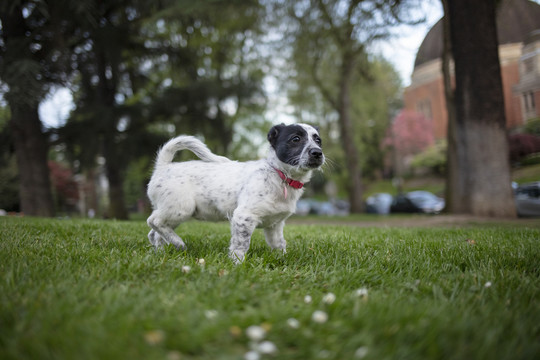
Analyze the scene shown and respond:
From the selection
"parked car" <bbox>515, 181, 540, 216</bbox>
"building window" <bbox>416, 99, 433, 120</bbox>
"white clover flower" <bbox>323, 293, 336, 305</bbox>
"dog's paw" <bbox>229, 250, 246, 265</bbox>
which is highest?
"building window" <bbox>416, 99, 433, 120</bbox>

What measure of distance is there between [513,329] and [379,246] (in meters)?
2.36

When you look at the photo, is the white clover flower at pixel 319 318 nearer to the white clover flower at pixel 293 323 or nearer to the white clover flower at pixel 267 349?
the white clover flower at pixel 293 323

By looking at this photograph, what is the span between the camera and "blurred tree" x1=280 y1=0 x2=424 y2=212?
1383cm

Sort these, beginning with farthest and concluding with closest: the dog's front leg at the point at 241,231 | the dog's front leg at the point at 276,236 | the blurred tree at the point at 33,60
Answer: the blurred tree at the point at 33,60
the dog's front leg at the point at 276,236
the dog's front leg at the point at 241,231

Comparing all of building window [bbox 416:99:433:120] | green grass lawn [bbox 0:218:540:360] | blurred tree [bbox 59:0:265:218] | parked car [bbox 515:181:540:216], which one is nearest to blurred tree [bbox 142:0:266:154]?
blurred tree [bbox 59:0:265:218]

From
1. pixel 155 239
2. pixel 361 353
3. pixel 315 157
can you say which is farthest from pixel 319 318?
pixel 155 239

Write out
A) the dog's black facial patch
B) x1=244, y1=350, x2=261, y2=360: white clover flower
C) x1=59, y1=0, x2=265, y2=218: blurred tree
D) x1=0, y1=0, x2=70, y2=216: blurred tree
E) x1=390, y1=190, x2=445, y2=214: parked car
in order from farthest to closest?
x1=390, y1=190, x2=445, y2=214: parked car → x1=59, y1=0, x2=265, y2=218: blurred tree → x1=0, y1=0, x2=70, y2=216: blurred tree → the dog's black facial patch → x1=244, y1=350, x2=261, y2=360: white clover flower

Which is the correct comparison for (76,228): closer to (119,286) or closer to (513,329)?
(119,286)

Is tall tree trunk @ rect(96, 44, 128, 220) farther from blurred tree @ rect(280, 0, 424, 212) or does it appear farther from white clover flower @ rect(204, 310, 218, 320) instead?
white clover flower @ rect(204, 310, 218, 320)

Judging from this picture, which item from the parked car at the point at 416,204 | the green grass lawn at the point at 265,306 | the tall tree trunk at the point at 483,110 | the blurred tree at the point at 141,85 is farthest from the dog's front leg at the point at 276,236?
the parked car at the point at 416,204

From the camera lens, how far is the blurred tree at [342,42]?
544 inches

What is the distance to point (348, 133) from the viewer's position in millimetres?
18719

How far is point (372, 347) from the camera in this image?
1.71 meters

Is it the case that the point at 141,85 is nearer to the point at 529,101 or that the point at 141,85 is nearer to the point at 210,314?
the point at 529,101
